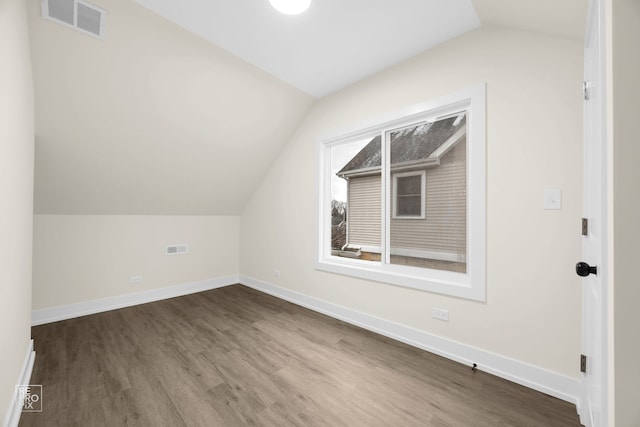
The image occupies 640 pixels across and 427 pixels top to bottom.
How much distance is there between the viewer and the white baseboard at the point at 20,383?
1.38m

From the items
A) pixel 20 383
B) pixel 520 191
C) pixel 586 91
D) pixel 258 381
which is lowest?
pixel 258 381

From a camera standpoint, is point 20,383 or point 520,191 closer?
point 20,383

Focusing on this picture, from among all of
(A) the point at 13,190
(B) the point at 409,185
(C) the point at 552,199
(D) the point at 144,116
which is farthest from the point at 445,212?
(D) the point at 144,116

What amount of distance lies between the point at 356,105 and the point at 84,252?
376 cm

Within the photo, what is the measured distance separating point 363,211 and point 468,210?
4.60 ft

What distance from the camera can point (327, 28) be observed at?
6.94ft

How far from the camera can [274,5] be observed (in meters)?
1.83

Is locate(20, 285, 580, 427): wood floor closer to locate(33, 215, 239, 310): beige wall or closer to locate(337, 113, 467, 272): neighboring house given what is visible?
locate(33, 215, 239, 310): beige wall

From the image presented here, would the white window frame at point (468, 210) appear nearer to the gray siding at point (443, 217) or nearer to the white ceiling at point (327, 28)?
the gray siding at point (443, 217)

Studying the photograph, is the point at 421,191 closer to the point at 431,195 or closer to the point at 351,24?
the point at 431,195

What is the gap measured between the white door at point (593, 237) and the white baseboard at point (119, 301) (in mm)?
4354
